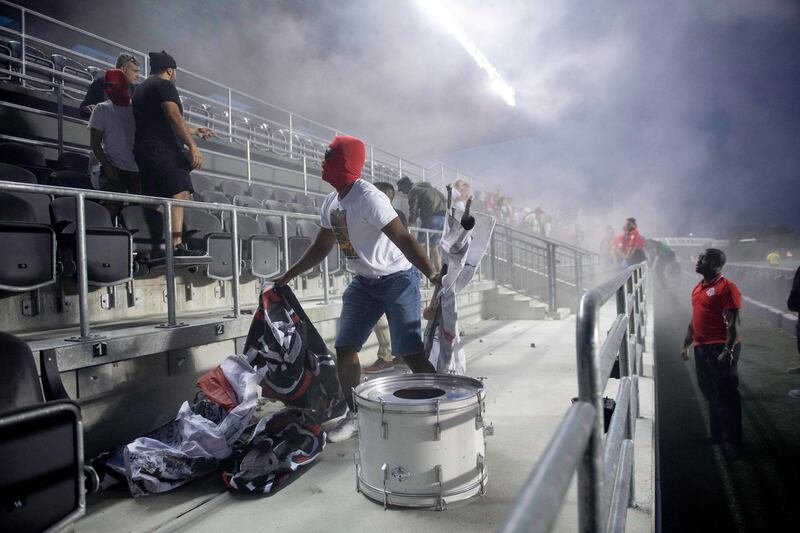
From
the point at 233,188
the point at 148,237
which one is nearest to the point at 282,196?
the point at 233,188

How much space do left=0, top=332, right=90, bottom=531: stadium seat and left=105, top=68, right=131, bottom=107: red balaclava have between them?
3965 millimetres

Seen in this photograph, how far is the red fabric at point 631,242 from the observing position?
10.6 meters

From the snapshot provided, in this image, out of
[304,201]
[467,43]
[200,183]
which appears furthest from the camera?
[467,43]

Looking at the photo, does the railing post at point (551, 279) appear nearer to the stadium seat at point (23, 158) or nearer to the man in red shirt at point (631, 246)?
the man in red shirt at point (631, 246)

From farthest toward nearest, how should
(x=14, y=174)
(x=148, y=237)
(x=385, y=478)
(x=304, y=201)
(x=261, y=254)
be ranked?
(x=304, y=201) < (x=261, y=254) < (x=148, y=237) < (x=14, y=174) < (x=385, y=478)

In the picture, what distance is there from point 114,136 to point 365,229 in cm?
291

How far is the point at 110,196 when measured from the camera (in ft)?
10.1

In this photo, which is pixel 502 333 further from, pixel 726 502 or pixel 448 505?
pixel 448 505

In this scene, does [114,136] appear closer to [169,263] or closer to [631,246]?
[169,263]

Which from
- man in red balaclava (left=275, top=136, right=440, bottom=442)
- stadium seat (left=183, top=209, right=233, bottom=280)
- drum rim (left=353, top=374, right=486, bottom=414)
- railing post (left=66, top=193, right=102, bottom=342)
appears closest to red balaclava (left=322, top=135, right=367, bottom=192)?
man in red balaclava (left=275, top=136, right=440, bottom=442)

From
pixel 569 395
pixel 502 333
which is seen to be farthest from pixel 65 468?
pixel 502 333

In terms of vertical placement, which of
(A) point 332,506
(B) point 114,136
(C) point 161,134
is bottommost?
(A) point 332,506

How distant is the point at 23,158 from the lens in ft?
17.3

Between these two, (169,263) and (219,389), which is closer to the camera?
(219,389)
